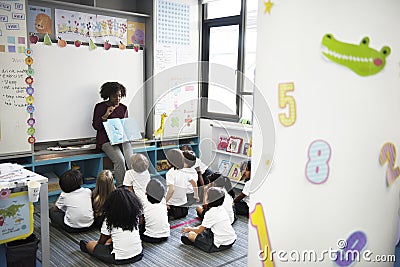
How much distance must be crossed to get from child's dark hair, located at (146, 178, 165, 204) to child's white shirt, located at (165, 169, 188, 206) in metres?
0.22

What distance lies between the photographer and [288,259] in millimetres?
1206

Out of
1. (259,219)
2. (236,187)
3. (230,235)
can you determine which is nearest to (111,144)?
(236,187)

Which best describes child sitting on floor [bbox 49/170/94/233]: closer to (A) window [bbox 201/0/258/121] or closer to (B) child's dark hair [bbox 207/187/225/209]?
(B) child's dark hair [bbox 207/187/225/209]

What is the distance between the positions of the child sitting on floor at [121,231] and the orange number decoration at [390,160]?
166cm

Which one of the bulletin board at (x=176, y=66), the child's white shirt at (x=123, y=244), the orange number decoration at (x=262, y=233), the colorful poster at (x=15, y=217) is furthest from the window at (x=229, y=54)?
the orange number decoration at (x=262, y=233)

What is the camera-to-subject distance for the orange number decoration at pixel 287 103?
3.62 ft

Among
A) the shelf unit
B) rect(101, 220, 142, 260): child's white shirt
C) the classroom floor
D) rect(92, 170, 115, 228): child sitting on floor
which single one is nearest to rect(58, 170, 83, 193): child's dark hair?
rect(92, 170, 115, 228): child sitting on floor

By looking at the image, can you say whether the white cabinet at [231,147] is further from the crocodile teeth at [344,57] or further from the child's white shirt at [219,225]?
the crocodile teeth at [344,57]

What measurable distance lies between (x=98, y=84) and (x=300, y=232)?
3336 millimetres

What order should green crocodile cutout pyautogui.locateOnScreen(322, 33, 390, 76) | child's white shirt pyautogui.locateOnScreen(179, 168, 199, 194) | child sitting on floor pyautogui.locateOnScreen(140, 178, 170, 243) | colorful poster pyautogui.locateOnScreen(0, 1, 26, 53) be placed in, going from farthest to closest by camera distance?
1. child's white shirt pyautogui.locateOnScreen(179, 168, 199, 194)
2. colorful poster pyautogui.locateOnScreen(0, 1, 26, 53)
3. child sitting on floor pyautogui.locateOnScreen(140, 178, 170, 243)
4. green crocodile cutout pyautogui.locateOnScreen(322, 33, 390, 76)

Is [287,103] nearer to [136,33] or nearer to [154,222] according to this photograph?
[154,222]

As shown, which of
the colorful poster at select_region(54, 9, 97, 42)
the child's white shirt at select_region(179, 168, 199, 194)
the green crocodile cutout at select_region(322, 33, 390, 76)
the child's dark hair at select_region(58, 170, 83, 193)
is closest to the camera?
the green crocodile cutout at select_region(322, 33, 390, 76)

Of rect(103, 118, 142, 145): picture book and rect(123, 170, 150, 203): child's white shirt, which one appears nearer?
rect(123, 170, 150, 203): child's white shirt

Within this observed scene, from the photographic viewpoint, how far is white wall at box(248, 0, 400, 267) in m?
1.03
